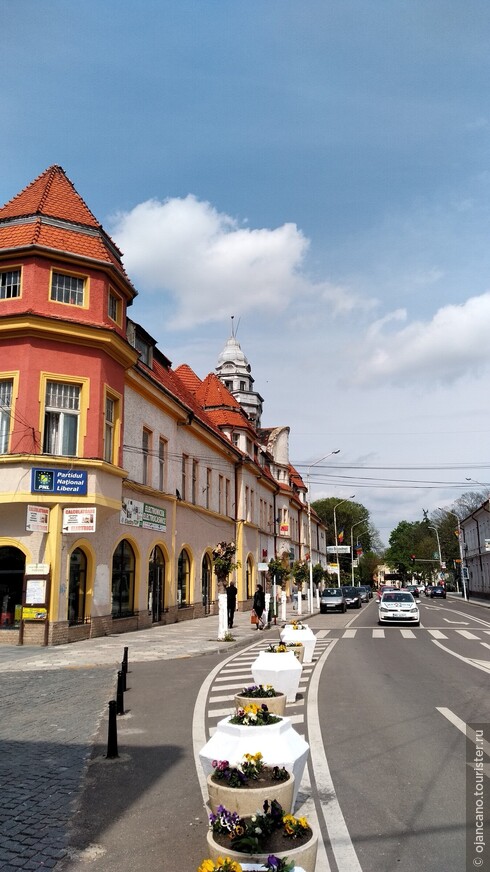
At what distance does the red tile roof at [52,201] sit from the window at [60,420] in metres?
5.94

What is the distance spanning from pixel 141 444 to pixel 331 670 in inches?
524

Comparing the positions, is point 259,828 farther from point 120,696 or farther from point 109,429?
point 109,429

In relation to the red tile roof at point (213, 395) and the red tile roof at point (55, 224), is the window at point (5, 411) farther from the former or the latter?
the red tile roof at point (213, 395)

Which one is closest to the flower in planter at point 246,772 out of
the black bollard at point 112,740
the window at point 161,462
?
the black bollard at point 112,740

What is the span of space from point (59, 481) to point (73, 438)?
1535 mm

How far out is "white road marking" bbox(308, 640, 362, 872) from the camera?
440 cm

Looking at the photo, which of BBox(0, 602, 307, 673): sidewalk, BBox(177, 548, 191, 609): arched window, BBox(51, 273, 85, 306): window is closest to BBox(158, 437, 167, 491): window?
BBox(177, 548, 191, 609): arched window

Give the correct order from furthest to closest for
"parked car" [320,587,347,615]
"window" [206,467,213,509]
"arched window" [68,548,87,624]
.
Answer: "parked car" [320,587,347,615]
"window" [206,467,213,509]
"arched window" [68,548,87,624]

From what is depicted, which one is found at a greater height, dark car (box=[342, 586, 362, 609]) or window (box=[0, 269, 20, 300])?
window (box=[0, 269, 20, 300])

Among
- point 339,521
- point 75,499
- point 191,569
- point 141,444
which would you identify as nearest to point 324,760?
point 75,499

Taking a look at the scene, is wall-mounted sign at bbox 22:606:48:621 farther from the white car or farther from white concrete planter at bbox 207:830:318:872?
white concrete planter at bbox 207:830:318:872

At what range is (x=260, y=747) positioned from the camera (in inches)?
189

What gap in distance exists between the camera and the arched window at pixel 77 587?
1923 cm

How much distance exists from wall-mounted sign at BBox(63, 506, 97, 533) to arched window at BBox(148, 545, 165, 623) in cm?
731
